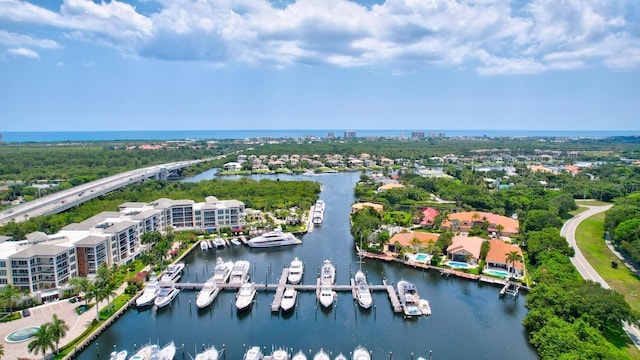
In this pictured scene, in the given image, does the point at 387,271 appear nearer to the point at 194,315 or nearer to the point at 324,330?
the point at 324,330

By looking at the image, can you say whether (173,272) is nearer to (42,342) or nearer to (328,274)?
(328,274)

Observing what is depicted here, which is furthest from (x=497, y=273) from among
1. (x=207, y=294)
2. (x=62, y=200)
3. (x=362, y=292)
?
(x=62, y=200)

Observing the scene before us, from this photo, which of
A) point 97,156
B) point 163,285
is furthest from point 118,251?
point 97,156

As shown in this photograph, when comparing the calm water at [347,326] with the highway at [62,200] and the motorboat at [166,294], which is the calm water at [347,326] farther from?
the highway at [62,200]

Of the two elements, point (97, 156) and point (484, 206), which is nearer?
point (484, 206)

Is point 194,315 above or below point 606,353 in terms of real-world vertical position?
below

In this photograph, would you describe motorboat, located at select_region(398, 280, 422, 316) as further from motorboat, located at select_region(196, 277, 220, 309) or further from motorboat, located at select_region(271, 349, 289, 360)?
motorboat, located at select_region(196, 277, 220, 309)
